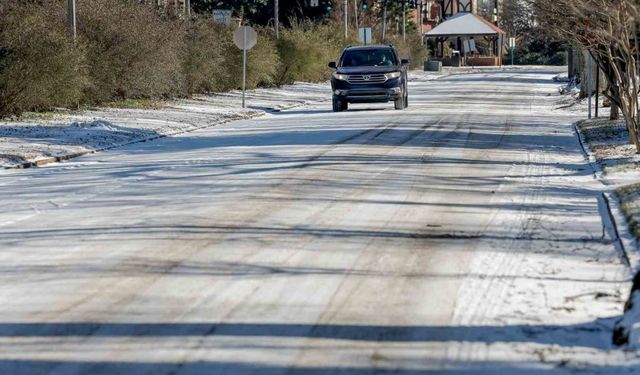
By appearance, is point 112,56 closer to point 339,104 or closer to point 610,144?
point 339,104

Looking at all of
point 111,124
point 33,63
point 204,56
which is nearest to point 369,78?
point 111,124

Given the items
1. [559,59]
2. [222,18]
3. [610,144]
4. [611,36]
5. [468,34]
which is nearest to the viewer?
[611,36]

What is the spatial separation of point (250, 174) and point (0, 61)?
12795 mm

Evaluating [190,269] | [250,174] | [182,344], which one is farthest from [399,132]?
[182,344]

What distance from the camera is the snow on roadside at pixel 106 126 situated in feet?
74.7

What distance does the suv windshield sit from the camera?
123ft

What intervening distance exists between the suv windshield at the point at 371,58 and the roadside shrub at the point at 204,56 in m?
8.19

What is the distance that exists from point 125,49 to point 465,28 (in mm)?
77932

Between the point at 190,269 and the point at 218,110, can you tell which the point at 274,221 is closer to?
the point at 190,269

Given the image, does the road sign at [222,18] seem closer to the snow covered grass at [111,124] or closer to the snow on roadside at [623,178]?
the snow covered grass at [111,124]

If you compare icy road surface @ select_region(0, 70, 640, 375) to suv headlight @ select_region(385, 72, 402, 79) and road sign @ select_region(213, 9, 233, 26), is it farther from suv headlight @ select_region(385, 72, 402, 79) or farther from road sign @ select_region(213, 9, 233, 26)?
road sign @ select_region(213, 9, 233, 26)

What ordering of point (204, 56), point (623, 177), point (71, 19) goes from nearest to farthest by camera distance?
1. point (623, 177)
2. point (71, 19)
3. point (204, 56)

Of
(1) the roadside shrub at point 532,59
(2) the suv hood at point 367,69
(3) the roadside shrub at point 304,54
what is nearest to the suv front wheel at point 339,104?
(2) the suv hood at point 367,69

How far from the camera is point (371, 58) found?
3762 cm
